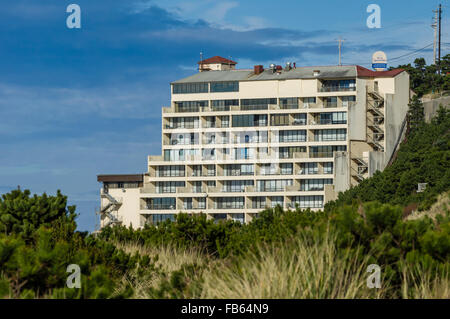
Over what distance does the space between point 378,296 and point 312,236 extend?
2.49m

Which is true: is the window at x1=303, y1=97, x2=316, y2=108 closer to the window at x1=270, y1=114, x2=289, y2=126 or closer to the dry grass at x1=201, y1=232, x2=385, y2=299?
the window at x1=270, y1=114, x2=289, y2=126

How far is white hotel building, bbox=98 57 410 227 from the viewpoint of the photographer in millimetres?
107312

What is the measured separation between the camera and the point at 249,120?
4392 inches

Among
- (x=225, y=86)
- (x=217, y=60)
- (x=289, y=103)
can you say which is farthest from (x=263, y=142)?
(x=217, y=60)

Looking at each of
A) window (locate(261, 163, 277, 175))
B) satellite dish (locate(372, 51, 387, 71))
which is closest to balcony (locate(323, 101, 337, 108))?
satellite dish (locate(372, 51, 387, 71))

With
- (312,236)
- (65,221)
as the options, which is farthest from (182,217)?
(312,236)

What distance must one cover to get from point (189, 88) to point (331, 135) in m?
21.1

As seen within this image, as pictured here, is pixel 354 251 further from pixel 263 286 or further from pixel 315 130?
pixel 315 130

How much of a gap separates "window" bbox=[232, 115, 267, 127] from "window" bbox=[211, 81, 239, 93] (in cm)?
383

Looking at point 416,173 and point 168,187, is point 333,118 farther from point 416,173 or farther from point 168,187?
point 416,173
